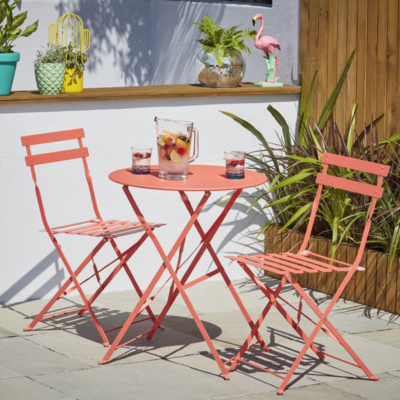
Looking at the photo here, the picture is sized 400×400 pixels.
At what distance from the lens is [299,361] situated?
4094 mm

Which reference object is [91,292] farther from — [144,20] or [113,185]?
[144,20]

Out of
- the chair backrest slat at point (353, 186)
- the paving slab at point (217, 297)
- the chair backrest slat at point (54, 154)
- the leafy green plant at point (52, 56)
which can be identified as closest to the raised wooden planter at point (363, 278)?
the paving slab at point (217, 297)

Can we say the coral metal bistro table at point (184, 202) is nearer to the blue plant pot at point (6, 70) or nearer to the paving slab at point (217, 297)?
the paving slab at point (217, 297)

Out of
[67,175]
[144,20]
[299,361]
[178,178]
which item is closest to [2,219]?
[67,175]

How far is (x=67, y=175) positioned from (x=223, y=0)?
472 centimetres

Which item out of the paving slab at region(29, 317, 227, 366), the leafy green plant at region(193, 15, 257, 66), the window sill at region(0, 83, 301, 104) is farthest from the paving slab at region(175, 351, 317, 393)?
the leafy green plant at region(193, 15, 257, 66)

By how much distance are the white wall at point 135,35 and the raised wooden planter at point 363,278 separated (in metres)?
3.78

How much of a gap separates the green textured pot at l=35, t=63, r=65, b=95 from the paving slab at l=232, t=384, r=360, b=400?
2339 millimetres

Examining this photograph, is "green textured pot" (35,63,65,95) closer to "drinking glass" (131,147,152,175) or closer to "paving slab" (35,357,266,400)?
"drinking glass" (131,147,152,175)

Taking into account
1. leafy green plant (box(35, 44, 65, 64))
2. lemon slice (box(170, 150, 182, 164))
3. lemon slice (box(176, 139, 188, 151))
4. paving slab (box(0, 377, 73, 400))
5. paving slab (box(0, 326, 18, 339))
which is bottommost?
paving slab (box(0, 326, 18, 339))

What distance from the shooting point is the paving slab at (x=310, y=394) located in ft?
13.0

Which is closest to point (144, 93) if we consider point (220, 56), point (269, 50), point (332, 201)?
point (220, 56)

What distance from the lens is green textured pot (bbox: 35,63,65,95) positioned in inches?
215

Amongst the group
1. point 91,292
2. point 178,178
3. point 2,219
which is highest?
A: point 178,178
